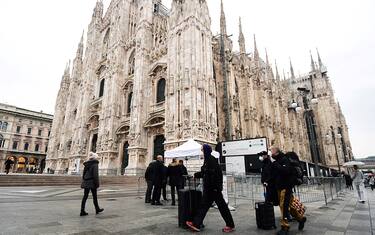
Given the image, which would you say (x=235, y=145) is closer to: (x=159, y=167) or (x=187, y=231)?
(x=159, y=167)

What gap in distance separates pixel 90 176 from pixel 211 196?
331 cm

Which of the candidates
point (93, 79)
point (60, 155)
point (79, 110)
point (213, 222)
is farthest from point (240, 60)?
point (60, 155)

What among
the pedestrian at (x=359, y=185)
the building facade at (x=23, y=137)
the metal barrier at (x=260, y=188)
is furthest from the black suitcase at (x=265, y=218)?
the building facade at (x=23, y=137)

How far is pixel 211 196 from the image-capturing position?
3990 millimetres

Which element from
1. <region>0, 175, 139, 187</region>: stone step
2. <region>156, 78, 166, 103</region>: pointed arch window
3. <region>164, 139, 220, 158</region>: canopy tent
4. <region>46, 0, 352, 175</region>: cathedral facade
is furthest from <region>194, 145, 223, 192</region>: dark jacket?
<region>156, 78, 166, 103</region>: pointed arch window

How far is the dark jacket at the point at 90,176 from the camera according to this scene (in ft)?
17.8

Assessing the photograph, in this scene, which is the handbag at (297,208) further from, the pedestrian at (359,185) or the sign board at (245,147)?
the sign board at (245,147)

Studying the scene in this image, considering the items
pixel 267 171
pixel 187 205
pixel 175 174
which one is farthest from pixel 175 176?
pixel 267 171

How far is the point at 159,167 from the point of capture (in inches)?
299

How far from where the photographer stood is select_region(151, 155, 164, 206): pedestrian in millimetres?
7216

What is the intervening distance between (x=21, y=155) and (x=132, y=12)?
37.4m

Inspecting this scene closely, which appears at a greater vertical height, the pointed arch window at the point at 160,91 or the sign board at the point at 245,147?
the pointed arch window at the point at 160,91

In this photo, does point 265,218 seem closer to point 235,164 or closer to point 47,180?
point 235,164

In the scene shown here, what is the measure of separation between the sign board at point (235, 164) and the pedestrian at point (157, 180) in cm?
505
